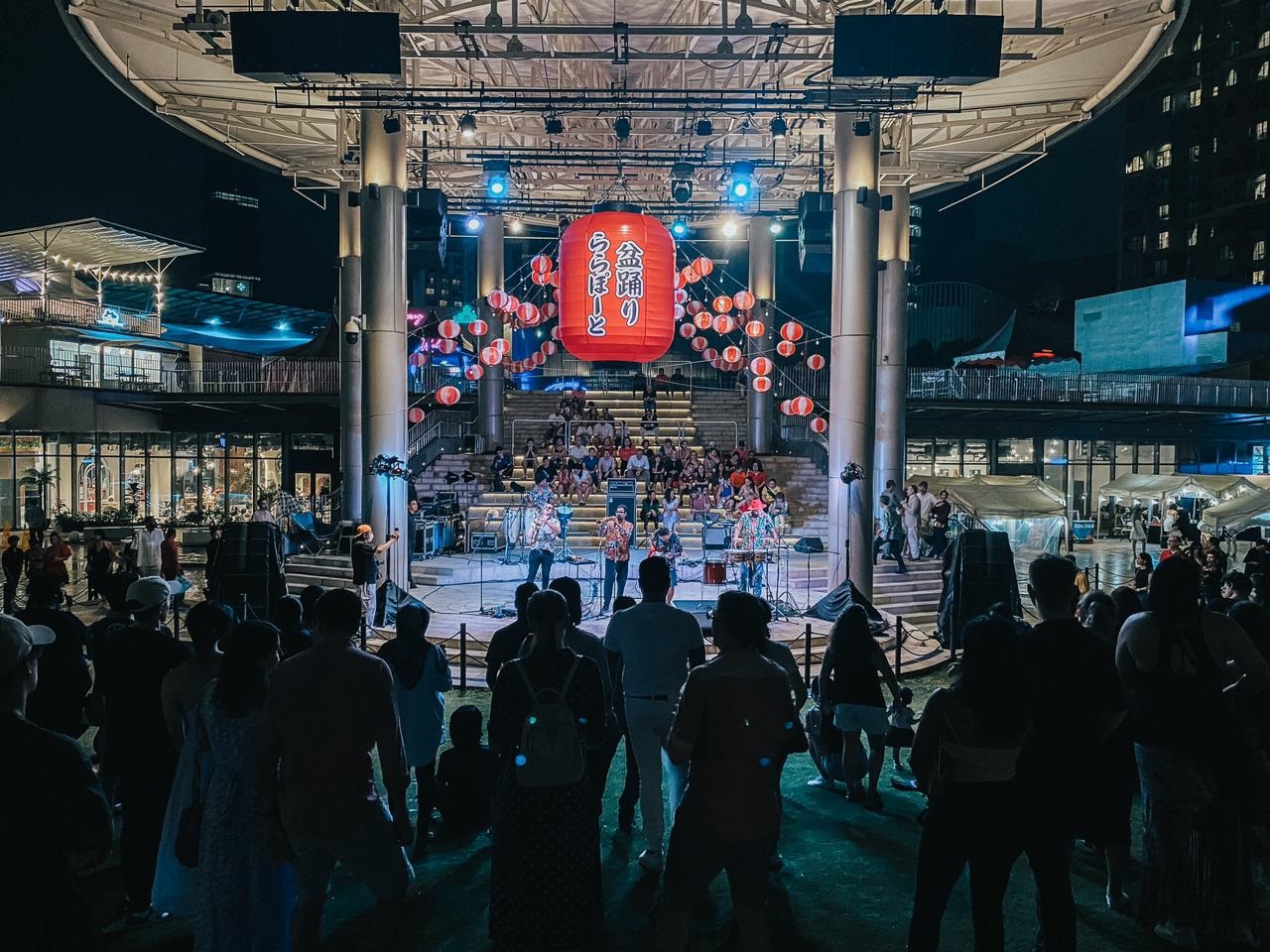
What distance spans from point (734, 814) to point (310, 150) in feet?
71.9

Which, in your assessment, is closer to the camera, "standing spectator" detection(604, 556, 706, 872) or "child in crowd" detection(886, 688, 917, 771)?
"standing spectator" detection(604, 556, 706, 872)

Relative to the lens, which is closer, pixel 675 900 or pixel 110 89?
pixel 675 900

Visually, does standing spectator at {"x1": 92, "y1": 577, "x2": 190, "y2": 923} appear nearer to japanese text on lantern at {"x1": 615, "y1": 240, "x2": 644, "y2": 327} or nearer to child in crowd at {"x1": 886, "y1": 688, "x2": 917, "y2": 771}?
child in crowd at {"x1": 886, "y1": 688, "x2": 917, "y2": 771}

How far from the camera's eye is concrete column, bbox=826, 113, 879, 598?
14.2m

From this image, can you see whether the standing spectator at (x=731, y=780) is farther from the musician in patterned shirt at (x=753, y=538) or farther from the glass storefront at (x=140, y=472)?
the glass storefront at (x=140, y=472)

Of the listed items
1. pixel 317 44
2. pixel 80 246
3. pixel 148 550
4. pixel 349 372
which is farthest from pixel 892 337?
pixel 80 246

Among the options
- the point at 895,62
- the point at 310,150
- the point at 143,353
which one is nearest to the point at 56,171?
the point at 143,353

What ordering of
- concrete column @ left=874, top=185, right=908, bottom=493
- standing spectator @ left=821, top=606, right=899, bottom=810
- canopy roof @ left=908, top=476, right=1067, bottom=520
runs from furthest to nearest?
1. concrete column @ left=874, top=185, right=908, bottom=493
2. canopy roof @ left=908, top=476, right=1067, bottom=520
3. standing spectator @ left=821, top=606, right=899, bottom=810

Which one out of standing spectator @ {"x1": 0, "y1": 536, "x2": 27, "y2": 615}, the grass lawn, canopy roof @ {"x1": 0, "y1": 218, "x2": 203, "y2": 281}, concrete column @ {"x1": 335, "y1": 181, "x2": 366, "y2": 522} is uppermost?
canopy roof @ {"x1": 0, "y1": 218, "x2": 203, "y2": 281}

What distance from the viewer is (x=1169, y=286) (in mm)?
36281

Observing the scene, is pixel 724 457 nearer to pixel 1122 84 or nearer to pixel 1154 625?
pixel 1122 84

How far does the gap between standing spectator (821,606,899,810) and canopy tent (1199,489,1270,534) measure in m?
16.4

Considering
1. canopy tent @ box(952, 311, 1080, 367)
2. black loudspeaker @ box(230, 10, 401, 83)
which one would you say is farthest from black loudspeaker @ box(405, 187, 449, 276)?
canopy tent @ box(952, 311, 1080, 367)

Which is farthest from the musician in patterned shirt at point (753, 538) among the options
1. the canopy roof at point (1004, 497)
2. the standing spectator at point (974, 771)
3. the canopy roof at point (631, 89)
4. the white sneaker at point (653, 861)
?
the standing spectator at point (974, 771)
